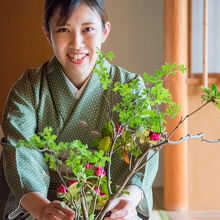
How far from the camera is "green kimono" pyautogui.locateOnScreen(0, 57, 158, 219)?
1492 mm

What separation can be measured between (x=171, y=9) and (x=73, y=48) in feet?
5.09

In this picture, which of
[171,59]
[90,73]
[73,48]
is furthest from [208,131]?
[73,48]

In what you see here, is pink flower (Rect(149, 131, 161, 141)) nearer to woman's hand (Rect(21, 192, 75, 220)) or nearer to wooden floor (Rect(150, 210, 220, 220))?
woman's hand (Rect(21, 192, 75, 220))

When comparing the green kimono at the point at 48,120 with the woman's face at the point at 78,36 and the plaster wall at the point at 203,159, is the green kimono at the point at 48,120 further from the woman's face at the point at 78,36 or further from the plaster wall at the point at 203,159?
the plaster wall at the point at 203,159

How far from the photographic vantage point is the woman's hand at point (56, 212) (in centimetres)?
116

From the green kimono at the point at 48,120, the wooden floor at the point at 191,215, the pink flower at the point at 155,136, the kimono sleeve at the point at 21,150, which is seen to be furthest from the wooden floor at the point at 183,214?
the pink flower at the point at 155,136

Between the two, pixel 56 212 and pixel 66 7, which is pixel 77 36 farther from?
pixel 56 212

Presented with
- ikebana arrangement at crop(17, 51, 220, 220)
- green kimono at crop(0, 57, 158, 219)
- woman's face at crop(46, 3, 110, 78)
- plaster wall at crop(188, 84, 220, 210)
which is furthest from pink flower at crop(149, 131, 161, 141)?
plaster wall at crop(188, 84, 220, 210)

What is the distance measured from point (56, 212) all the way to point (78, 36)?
626 mm

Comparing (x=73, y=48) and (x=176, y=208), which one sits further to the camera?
(x=176, y=208)

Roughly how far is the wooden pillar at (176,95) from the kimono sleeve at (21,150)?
1465 mm

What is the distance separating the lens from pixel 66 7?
145 cm

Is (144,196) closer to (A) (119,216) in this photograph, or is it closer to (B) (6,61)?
(A) (119,216)

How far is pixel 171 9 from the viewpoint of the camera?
9.35 feet
